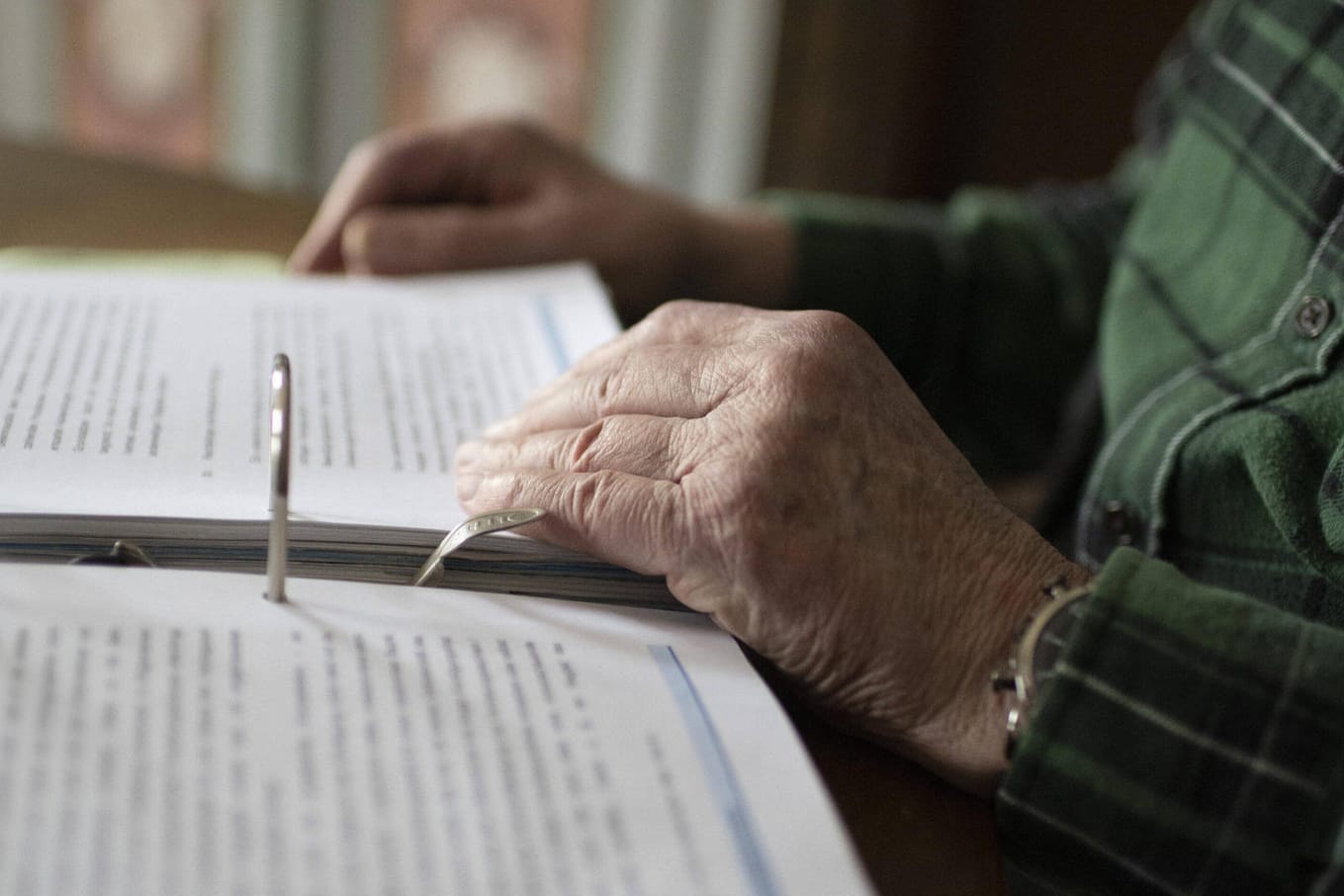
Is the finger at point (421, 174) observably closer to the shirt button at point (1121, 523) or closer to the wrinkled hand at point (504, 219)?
the wrinkled hand at point (504, 219)

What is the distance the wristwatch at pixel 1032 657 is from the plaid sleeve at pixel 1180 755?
10 mm

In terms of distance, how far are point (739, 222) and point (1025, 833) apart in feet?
1.96

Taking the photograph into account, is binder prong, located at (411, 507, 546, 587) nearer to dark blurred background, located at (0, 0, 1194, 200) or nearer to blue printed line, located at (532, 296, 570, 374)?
blue printed line, located at (532, 296, 570, 374)

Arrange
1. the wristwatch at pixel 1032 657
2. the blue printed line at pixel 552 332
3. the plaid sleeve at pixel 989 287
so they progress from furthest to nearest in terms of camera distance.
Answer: the plaid sleeve at pixel 989 287 < the blue printed line at pixel 552 332 < the wristwatch at pixel 1032 657

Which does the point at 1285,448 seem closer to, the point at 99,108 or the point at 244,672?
the point at 244,672

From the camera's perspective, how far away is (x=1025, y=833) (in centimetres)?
41

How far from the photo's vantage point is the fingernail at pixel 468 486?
48 centimetres

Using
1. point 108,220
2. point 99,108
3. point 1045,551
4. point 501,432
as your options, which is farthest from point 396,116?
point 1045,551

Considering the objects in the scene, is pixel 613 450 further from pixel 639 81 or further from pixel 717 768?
pixel 639 81

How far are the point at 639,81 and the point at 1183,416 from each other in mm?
1516

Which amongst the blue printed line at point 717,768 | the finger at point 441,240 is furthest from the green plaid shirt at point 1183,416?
the finger at point 441,240

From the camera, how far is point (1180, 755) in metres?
0.39

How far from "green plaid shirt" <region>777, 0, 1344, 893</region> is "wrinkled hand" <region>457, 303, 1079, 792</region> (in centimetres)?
4

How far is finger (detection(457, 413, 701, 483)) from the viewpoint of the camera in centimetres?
46
